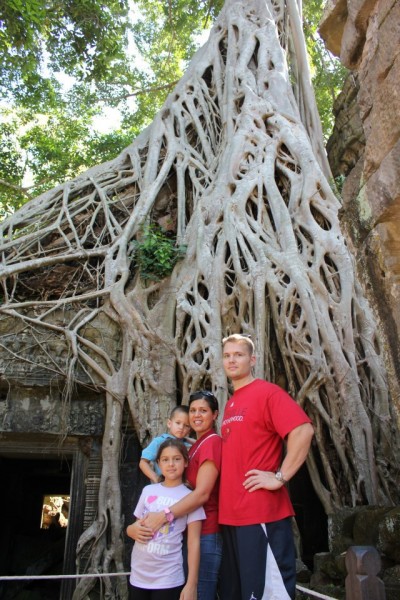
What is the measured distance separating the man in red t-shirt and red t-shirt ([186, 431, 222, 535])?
0.03 m

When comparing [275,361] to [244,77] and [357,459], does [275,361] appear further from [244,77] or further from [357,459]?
[244,77]

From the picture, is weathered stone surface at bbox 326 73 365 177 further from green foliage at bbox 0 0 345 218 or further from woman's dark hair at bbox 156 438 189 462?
woman's dark hair at bbox 156 438 189 462

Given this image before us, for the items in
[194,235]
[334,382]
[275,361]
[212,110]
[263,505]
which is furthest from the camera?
[212,110]

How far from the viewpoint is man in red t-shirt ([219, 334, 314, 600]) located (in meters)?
1.57

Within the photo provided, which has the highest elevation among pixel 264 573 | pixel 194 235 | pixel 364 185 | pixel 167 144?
pixel 167 144

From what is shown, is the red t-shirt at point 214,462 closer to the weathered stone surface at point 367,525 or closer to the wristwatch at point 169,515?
the wristwatch at point 169,515

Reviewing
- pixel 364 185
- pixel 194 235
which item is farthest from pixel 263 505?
pixel 194 235

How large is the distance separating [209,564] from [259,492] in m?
0.34

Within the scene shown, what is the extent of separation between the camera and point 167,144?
525 centimetres

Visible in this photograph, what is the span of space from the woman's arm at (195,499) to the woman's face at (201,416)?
20 centimetres

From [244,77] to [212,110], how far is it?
0.48m

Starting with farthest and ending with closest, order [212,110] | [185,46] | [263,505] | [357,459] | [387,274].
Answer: [185,46], [212,110], [357,459], [263,505], [387,274]

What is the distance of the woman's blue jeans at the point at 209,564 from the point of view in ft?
5.65

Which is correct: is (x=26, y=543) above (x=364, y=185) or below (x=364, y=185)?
below
